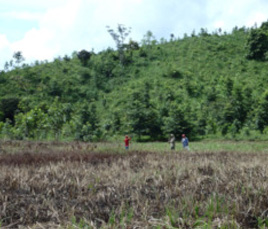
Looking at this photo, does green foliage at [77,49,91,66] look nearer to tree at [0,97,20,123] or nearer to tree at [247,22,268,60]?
tree at [0,97,20,123]

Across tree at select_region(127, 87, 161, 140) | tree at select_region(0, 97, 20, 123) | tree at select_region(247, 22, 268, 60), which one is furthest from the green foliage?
tree at select_region(247, 22, 268, 60)

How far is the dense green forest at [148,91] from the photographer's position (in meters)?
29.1

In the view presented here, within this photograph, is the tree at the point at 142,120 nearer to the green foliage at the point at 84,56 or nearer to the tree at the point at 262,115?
the tree at the point at 262,115

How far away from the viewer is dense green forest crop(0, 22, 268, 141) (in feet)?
95.4

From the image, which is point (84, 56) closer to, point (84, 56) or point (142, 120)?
point (84, 56)

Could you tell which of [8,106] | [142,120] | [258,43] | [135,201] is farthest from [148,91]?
[135,201]

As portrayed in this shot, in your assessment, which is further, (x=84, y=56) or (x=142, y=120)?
(x=84, y=56)

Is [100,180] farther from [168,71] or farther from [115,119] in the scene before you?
[168,71]

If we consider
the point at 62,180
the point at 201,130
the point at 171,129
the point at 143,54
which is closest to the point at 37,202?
the point at 62,180

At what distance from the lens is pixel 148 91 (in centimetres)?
3528

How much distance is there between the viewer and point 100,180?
4312mm

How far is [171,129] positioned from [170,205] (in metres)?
25.7

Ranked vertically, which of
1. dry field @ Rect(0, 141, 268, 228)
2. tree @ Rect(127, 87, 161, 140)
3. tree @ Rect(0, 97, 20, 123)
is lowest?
dry field @ Rect(0, 141, 268, 228)

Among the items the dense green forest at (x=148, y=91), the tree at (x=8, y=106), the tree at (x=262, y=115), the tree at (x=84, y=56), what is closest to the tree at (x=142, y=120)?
the dense green forest at (x=148, y=91)
